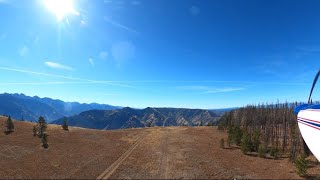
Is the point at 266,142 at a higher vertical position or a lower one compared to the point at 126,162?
higher

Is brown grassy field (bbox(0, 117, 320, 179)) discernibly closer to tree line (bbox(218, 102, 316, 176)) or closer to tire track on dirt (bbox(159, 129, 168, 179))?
tire track on dirt (bbox(159, 129, 168, 179))

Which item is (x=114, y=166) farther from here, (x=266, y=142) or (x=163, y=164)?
(x=266, y=142)

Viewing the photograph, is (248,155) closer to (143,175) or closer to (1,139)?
(143,175)

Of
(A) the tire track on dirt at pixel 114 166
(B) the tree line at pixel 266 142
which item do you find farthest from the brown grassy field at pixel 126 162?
(B) the tree line at pixel 266 142

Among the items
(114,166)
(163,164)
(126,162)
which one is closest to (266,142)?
(163,164)

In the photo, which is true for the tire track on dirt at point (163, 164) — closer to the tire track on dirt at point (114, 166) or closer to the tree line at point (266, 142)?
the tire track on dirt at point (114, 166)

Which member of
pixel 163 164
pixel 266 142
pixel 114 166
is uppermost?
pixel 266 142

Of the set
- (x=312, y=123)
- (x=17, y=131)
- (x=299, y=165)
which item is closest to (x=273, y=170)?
(x=299, y=165)

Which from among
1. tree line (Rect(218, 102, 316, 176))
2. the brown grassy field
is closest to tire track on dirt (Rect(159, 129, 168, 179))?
the brown grassy field

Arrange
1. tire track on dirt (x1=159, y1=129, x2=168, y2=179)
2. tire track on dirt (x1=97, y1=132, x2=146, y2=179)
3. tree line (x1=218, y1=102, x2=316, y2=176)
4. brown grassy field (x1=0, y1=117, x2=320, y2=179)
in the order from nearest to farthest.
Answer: tire track on dirt (x1=97, y1=132, x2=146, y2=179) → tire track on dirt (x1=159, y1=129, x2=168, y2=179) → brown grassy field (x1=0, y1=117, x2=320, y2=179) → tree line (x1=218, y1=102, x2=316, y2=176)

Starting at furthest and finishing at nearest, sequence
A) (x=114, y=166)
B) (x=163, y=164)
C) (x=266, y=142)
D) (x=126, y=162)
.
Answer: (x=266, y=142), (x=126, y=162), (x=163, y=164), (x=114, y=166)

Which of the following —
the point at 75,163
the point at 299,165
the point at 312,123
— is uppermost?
the point at 312,123
